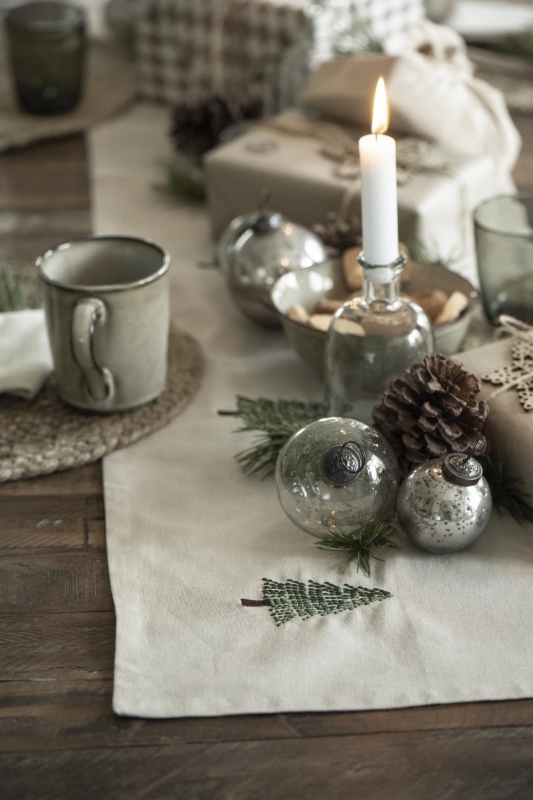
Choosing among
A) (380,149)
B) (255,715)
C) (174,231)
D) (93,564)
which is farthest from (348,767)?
(174,231)

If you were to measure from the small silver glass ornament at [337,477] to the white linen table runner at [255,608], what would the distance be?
0.09 feet

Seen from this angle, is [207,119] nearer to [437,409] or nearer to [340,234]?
[340,234]

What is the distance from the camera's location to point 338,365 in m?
0.61

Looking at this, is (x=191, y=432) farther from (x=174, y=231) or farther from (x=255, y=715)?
(x=174, y=231)

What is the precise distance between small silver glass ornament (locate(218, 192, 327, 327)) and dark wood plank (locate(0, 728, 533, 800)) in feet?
1.30

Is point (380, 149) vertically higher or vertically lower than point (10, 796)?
higher

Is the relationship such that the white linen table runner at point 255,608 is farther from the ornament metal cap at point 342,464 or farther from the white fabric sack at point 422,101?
the white fabric sack at point 422,101

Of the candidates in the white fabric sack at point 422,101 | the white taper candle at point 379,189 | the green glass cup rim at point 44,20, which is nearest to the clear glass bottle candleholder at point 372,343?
the white taper candle at point 379,189

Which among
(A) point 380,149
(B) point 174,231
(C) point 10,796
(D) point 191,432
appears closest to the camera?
(C) point 10,796

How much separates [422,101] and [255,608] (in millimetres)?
577

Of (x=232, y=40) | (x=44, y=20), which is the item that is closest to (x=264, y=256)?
(x=232, y=40)

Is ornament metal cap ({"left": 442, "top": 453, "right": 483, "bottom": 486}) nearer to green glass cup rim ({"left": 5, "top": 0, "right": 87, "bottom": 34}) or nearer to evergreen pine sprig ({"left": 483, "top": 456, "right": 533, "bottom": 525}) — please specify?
evergreen pine sprig ({"left": 483, "top": 456, "right": 533, "bottom": 525})

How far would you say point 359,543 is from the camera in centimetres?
54

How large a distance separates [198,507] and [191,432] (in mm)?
85
